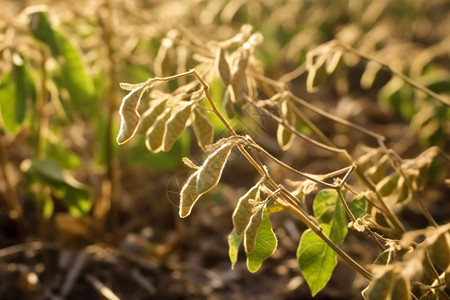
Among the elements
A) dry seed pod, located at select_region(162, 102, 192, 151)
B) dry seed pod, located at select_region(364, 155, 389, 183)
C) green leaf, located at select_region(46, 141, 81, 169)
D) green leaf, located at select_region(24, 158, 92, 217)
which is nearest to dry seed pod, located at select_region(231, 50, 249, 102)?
dry seed pod, located at select_region(162, 102, 192, 151)

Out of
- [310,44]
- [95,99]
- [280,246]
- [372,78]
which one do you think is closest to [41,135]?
[95,99]

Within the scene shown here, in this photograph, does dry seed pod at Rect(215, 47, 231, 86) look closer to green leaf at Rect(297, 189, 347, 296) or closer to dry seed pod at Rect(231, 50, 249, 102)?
dry seed pod at Rect(231, 50, 249, 102)

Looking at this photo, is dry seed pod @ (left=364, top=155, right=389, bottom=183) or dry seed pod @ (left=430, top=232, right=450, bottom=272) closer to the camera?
dry seed pod @ (left=430, top=232, right=450, bottom=272)

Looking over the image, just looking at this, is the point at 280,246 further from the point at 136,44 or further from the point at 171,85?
the point at 136,44

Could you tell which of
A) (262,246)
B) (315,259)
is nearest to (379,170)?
(315,259)

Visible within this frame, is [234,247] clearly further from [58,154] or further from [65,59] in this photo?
[58,154]
